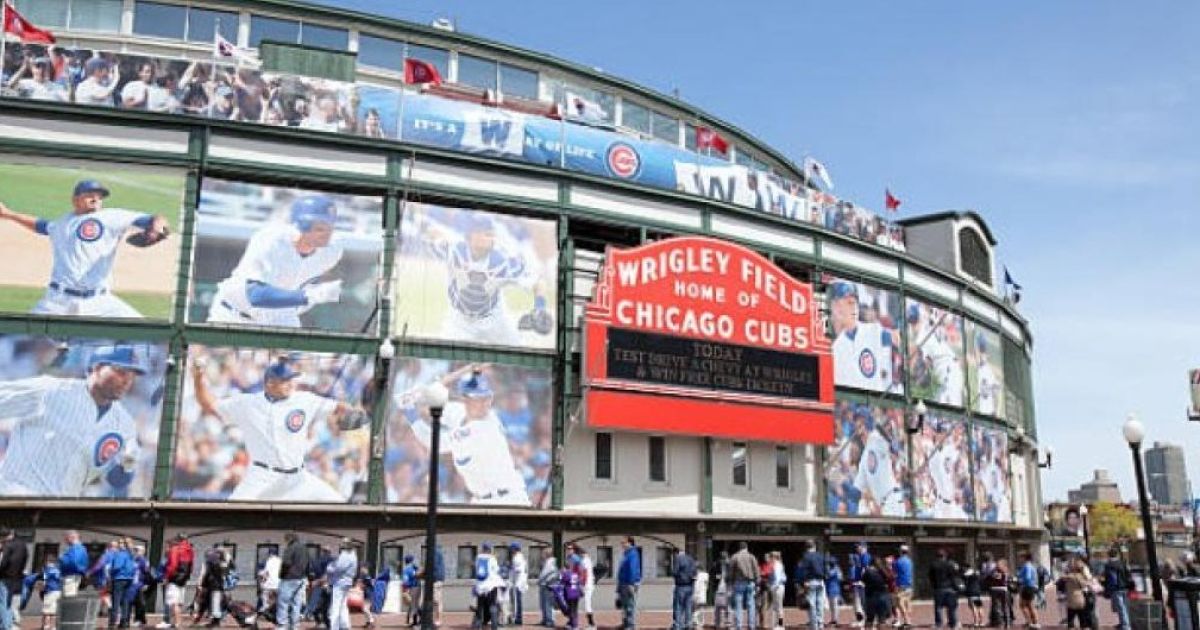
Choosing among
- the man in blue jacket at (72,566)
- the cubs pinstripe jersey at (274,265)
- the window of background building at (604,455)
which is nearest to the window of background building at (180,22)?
the cubs pinstripe jersey at (274,265)

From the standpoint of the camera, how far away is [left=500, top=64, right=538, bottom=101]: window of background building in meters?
42.4

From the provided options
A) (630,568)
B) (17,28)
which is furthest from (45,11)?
(630,568)

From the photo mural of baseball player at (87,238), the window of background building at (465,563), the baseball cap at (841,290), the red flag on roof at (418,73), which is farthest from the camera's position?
the baseball cap at (841,290)

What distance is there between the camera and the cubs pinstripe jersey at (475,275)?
96.1 feet

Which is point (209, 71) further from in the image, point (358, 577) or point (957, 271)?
point (957, 271)

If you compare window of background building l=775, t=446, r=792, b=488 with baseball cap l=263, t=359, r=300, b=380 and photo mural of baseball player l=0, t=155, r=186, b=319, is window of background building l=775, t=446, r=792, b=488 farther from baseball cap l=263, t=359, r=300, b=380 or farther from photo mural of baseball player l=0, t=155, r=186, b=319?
photo mural of baseball player l=0, t=155, r=186, b=319

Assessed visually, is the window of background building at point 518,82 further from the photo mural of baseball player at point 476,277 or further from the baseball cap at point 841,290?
the baseball cap at point 841,290

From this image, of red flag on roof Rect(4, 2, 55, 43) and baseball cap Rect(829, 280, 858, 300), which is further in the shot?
baseball cap Rect(829, 280, 858, 300)

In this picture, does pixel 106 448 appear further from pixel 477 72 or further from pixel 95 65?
pixel 477 72

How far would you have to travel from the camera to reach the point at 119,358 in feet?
83.9

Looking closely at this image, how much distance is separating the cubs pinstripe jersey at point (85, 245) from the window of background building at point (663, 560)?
17113 mm

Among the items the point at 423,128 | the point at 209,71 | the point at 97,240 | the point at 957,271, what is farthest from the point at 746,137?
the point at 97,240

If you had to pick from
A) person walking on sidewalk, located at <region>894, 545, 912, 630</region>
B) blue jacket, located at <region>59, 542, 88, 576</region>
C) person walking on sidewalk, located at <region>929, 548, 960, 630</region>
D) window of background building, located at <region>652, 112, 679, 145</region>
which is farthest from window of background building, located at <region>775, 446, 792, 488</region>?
blue jacket, located at <region>59, 542, 88, 576</region>

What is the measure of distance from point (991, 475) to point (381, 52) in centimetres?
3059
